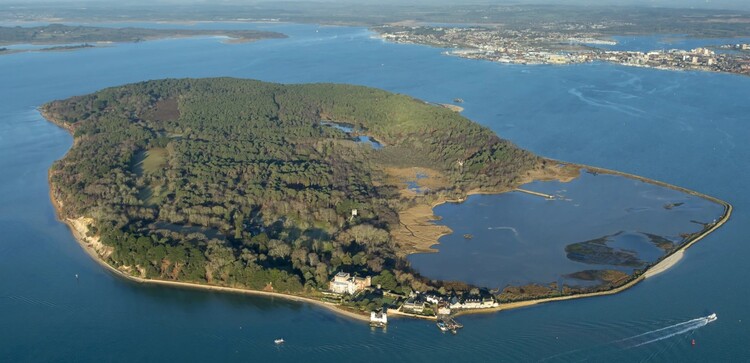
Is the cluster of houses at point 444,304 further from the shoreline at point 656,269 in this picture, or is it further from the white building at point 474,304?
the shoreline at point 656,269

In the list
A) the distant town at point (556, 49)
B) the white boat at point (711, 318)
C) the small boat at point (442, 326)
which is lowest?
the small boat at point (442, 326)

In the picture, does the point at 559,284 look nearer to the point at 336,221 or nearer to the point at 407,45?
the point at 336,221

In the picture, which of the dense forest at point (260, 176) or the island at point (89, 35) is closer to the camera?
the dense forest at point (260, 176)

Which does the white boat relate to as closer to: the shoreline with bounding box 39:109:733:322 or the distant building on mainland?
the shoreline with bounding box 39:109:733:322

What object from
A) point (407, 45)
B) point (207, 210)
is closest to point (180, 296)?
point (207, 210)

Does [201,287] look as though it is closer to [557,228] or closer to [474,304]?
[474,304]

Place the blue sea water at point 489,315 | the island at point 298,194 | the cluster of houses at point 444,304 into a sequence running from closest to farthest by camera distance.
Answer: the blue sea water at point 489,315 < the cluster of houses at point 444,304 < the island at point 298,194

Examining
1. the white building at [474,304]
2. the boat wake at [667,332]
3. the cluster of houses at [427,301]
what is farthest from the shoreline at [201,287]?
the boat wake at [667,332]
